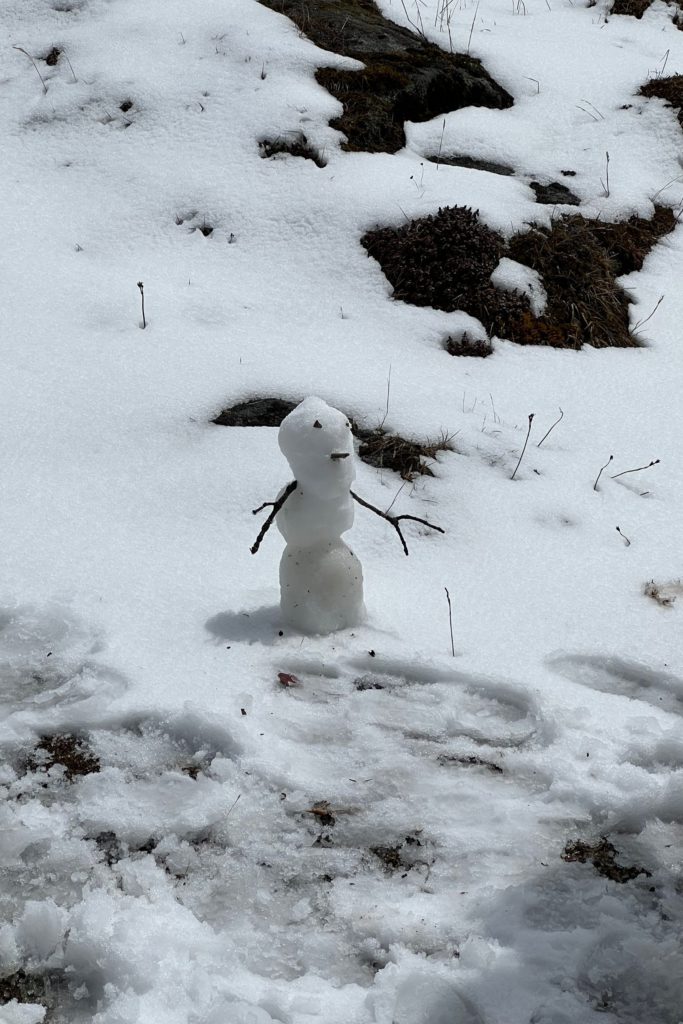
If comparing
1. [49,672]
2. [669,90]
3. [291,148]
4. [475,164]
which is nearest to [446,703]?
[49,672]

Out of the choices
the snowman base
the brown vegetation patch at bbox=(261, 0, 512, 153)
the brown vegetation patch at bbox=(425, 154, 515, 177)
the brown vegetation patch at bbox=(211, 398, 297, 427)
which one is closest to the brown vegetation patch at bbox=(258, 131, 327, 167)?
the brown vegetation patch at bbox=(261, 0, 512, 153)

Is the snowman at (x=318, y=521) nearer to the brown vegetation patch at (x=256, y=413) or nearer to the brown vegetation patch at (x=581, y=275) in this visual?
the brown vegetation patch at (x=256, y=413)

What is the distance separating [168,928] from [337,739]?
87cm

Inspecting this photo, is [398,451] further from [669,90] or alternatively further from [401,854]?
[669,90]

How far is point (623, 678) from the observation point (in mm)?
3324

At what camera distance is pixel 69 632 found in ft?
10.9

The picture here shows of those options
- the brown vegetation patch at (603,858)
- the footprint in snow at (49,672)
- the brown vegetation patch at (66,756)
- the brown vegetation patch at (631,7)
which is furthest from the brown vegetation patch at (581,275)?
the brown vegetation patch at (631,7)

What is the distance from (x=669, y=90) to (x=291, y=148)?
3.62 metres

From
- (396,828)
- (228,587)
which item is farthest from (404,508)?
(396,828)

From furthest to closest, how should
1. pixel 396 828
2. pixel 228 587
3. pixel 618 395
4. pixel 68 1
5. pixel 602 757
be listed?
pixel 68 1 < pixel 618 395 < pixel 228 587 < pixel 602 757 < pixel 396 828

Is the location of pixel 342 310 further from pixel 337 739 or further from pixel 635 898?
pixel 635 898

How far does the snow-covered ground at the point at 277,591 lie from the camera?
2.26 m

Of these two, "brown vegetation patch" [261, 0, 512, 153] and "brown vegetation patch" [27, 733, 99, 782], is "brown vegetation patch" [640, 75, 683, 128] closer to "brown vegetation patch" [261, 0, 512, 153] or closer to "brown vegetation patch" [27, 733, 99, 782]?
"brown vegetation patch" [261, 0, 512, 153]

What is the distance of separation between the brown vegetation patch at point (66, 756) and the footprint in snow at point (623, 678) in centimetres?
170
